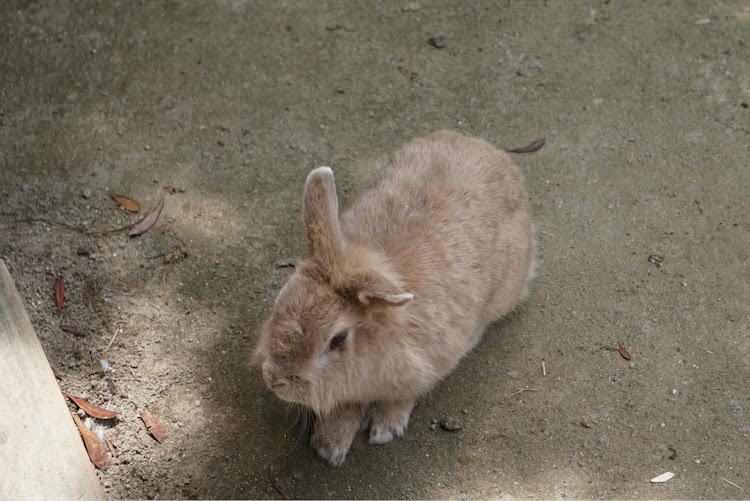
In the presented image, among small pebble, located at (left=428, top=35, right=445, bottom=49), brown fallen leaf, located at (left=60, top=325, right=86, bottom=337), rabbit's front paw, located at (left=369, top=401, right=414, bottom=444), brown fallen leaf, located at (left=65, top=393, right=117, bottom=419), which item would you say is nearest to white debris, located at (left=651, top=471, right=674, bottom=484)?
rabbit's front paw, located at (left=369, top=401, right=414, bottom=444)

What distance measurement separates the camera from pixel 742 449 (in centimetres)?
334

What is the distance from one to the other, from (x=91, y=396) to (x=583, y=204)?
303cm

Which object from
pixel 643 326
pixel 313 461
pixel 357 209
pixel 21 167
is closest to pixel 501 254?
pixel 357 209

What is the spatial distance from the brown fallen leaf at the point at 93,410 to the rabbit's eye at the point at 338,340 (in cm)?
122

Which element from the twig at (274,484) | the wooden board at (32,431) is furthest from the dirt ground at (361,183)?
the wooden board at (32,431)

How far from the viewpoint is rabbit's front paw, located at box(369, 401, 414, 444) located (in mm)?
3381

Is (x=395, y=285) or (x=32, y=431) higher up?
(x=395, y=285)

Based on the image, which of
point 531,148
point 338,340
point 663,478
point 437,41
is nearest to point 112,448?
point 338,340

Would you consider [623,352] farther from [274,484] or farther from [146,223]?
[146,223]

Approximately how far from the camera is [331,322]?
284cm

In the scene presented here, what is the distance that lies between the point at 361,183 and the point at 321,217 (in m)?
1.52

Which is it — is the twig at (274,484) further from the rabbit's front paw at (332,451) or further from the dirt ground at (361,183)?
the rabbit's front paw at (332,451)

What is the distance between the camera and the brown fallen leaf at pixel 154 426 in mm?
3316

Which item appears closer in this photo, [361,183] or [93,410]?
[93,410]
